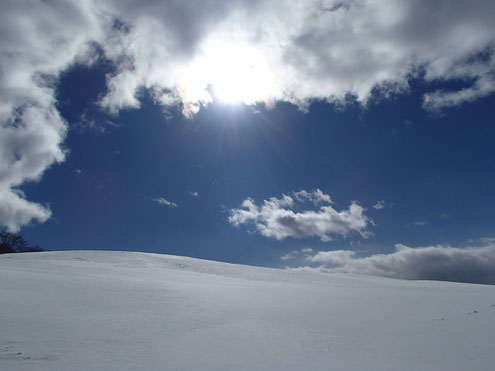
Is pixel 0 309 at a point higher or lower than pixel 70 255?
lower

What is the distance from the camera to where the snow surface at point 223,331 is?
5.62 m

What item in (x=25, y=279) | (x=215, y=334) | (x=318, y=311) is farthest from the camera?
(x=25, y=279)

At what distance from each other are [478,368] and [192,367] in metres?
4.78

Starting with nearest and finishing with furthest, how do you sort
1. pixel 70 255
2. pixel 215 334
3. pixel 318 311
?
pixel 215 334
pixel 318 311
pixel 70 255

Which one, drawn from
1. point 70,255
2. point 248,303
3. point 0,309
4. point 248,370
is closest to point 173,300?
point 248,303

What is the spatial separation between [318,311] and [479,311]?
17.2 feet

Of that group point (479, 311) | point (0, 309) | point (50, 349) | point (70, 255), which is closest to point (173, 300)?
point (0, 309)

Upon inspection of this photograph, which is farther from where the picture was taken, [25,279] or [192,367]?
[25,279]

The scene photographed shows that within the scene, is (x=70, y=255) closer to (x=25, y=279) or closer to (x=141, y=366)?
Result: (x=25, y=279)

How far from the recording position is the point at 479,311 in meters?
10.5

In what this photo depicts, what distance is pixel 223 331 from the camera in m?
7.67

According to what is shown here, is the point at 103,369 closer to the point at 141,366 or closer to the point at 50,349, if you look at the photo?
the point at 141,366

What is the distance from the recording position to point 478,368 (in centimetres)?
541

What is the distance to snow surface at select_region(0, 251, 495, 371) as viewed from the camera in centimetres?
562
